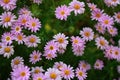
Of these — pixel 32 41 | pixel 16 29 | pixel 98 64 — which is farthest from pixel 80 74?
pixel 16 29

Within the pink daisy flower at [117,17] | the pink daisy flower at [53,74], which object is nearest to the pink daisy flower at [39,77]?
the pink daisy flower at [53,74]

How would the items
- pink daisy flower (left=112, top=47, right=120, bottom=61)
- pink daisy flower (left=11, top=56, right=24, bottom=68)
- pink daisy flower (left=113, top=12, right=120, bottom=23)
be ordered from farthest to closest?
pink daisy flower (left=113, top=12, right=120, bottom=23)
pink daisy flower (left=112, top=47, right=120, bottom=61)
pink daisy flower (left=11, top=56, right=24, bottom=68)

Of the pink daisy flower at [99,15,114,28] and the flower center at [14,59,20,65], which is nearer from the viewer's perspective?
the flower center at [14,59,20,65]

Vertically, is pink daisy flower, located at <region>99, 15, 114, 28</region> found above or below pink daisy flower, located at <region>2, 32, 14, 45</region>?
above

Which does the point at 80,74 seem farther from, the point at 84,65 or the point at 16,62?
the point at 16,62

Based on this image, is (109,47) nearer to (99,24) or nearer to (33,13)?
(99,24)

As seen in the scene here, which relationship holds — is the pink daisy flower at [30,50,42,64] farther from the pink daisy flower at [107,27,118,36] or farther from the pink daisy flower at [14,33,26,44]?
the pink daisy flower at [107,27,118,36]

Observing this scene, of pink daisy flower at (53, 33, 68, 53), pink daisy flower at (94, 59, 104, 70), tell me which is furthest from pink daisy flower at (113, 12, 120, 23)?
pink daisy flower at (53, 33, 68, 53)
